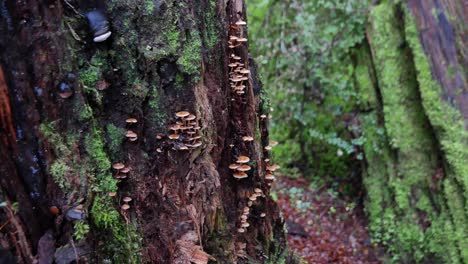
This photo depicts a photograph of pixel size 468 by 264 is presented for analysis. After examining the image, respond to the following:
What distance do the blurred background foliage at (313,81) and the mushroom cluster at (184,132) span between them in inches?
176

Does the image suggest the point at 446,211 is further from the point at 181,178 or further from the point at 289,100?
the point at 181,178

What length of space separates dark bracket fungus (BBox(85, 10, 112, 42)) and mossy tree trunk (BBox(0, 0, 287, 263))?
1.7 inches

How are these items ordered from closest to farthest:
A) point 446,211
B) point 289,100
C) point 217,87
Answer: point 217,87, point 446,211, point 289,100

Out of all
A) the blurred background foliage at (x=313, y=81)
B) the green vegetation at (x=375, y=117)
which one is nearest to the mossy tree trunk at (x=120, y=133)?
the green vegetation at (x=375, y=117)

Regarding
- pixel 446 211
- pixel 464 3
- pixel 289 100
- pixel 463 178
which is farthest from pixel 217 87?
pixel 289 100

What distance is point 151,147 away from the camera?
2926 mm

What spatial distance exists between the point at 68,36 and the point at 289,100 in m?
6.52

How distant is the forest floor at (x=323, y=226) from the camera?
6.59 m

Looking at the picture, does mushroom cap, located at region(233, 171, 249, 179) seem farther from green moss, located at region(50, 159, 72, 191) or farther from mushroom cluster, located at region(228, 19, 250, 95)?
green moss, located at region(50, 159, 72, 191)

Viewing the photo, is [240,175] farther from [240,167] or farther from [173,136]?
[173,136]

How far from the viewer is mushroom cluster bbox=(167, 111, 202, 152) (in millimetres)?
2898

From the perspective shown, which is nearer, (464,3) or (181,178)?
(181,178)

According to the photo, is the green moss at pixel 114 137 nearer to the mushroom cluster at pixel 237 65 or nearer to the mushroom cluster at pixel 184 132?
the mushroom cluster at pixel 184 132

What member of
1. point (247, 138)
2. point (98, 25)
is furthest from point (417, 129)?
point (98, 25)
